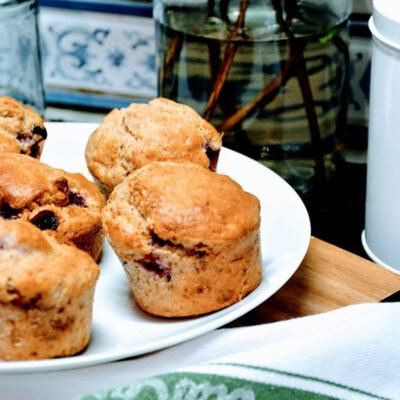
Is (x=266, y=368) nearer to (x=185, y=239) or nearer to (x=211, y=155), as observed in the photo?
(x=185, y=239)

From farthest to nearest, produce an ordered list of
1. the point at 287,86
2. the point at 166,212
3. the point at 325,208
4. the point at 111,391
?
the point at 325,208
the point at 287,86
the point at 166,212
the point at 111,391

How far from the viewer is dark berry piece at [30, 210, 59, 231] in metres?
1.12

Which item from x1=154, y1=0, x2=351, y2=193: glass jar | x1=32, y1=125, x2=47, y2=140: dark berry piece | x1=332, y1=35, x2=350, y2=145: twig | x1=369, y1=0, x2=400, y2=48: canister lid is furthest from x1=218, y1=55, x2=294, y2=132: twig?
x1=32, y1=125, x2=47, y2=140: dark berry piece

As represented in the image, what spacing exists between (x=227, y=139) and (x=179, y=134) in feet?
1.00

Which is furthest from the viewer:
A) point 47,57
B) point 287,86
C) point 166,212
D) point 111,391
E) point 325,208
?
point 47,57

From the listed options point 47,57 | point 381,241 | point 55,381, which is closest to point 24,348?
point 55,381

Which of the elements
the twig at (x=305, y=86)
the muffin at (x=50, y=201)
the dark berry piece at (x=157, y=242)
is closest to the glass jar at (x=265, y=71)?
the twig at (x=305, y=86)

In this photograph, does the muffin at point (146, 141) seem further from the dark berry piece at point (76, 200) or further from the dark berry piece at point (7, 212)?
the dark berry piece at point (7, 212)

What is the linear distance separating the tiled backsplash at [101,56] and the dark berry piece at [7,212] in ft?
2.76

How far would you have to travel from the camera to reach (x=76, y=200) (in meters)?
1.20

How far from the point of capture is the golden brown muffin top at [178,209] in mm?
1054

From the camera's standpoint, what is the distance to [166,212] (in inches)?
41.9

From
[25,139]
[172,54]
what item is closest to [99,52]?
[172,54]

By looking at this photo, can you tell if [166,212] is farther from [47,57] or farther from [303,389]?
[47,57]
